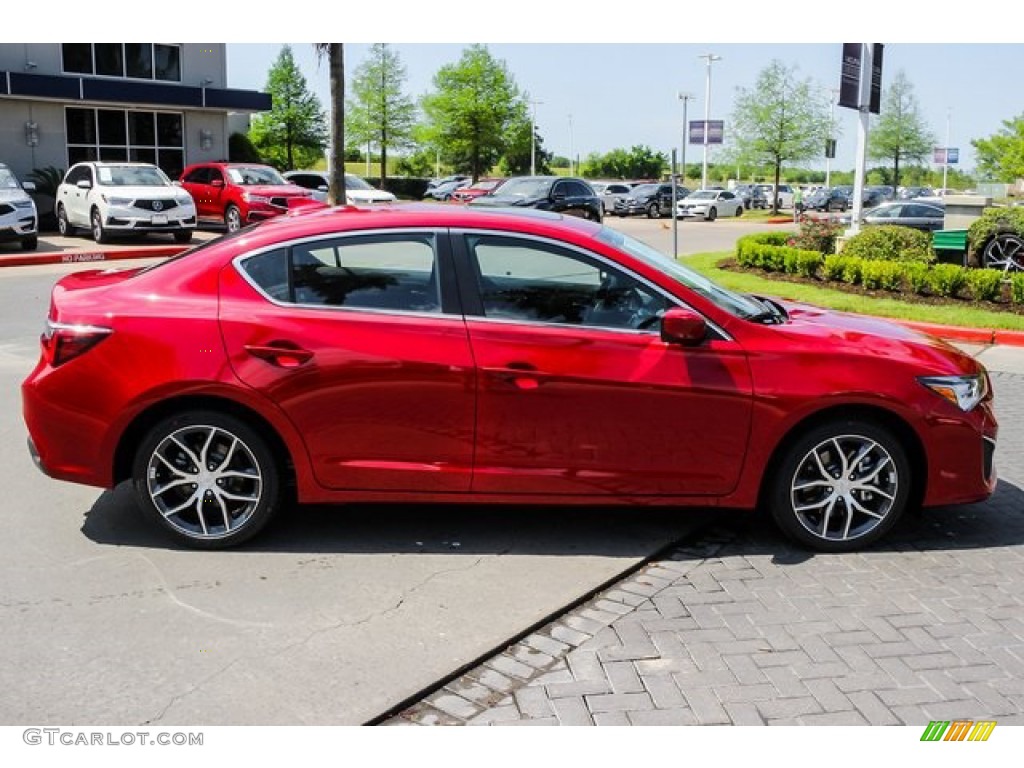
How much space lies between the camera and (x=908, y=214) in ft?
102

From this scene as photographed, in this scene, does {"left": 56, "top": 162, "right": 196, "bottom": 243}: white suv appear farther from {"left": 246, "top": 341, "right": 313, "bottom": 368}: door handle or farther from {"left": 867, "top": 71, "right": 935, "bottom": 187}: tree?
{"left": 867, "top": 71, "right": 935, "bottom": 187}: tree

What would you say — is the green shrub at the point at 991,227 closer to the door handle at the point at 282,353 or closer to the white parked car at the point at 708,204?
the door handle at the point at 282,353

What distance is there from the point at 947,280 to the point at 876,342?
9711mm

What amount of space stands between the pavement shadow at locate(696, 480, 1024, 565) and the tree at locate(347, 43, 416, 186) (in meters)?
54.4

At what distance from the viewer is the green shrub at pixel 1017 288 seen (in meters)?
13.4

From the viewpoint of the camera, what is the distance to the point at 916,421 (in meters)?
5.08

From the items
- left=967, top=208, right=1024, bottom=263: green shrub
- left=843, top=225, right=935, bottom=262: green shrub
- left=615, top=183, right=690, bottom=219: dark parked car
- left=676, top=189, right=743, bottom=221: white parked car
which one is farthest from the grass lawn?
left=615, top=183, right=690, bottom=219: dark parked car

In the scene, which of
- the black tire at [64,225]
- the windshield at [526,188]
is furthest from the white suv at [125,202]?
the windshield at [526,188]

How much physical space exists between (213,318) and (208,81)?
2944cm

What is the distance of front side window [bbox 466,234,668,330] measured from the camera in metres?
5.09

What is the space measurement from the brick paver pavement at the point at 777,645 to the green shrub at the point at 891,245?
36.5 feet

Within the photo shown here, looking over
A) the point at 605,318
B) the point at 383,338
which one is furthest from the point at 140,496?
the point at 605,318

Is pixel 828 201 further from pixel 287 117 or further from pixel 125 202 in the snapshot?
pixel 125 202
